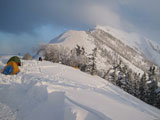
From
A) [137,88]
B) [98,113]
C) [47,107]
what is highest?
[98,113]

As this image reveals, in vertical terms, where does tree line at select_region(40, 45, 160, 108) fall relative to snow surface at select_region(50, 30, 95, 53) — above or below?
below

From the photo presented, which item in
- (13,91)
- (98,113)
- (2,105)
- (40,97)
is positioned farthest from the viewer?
(13,91)

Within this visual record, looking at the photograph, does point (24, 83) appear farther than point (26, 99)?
Yes

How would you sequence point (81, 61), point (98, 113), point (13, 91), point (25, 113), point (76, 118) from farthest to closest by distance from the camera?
point (81, 61) → point (13, 91) → point (25, 113) → point (98, 113) → point (76, 118)

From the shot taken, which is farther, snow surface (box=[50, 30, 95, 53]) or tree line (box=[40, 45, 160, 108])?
snow surface (box=[50, 30, 95, 53])

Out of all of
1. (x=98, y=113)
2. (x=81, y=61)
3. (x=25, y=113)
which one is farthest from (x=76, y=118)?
(x=81, y=61)

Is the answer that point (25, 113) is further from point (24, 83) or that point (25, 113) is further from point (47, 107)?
point (24, 83)

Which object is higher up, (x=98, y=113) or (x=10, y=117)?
(x=98, y=113)

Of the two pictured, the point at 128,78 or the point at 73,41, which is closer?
the point at 128,78

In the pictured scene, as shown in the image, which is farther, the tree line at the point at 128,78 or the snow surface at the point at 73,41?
the snow surface at the point at 73,41

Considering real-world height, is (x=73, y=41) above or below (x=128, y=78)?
above

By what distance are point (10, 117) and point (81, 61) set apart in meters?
26.3

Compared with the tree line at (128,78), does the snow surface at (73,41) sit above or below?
above

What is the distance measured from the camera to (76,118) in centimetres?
313
